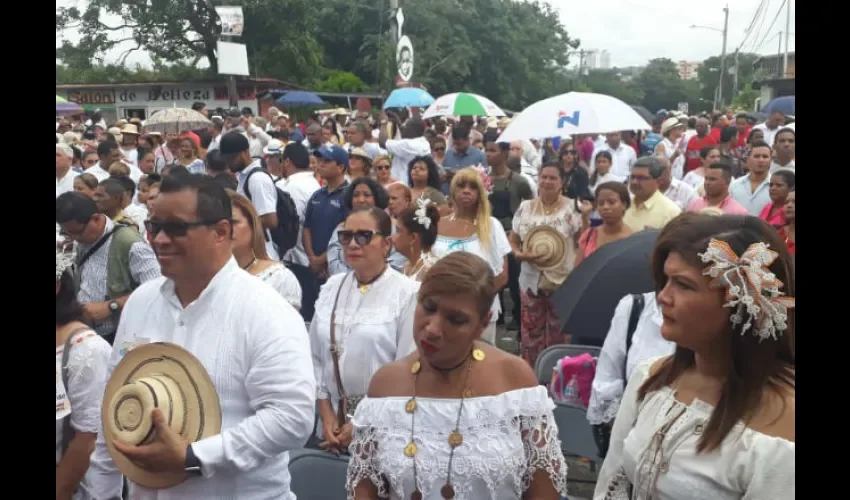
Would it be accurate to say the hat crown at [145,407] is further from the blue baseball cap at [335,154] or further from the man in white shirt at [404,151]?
the man in white shirt at [404,151]

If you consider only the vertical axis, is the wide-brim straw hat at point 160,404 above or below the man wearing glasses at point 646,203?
below

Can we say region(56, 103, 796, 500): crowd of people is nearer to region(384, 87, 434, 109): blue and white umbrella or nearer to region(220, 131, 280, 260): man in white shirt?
region(220, 131, 280, 260): man in white shirt

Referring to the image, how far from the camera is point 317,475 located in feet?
11.6

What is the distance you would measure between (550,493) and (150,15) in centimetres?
4488

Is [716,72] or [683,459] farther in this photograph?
[716,72]

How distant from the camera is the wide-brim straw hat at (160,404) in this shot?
2.57 meters

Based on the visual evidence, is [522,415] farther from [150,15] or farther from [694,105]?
[694,105]

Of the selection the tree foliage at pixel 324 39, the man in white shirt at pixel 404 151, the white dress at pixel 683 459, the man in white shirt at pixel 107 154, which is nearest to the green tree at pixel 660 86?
the tree foliage at pixel 324 39

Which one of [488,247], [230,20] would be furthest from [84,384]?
[230,20]

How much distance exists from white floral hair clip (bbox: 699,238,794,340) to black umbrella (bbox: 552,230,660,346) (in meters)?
2.13

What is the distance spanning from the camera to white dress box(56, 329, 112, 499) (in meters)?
3.05

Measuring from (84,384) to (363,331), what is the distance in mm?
1421

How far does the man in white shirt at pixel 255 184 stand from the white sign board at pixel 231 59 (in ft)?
57.5

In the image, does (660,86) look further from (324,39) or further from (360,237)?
(360,237)
